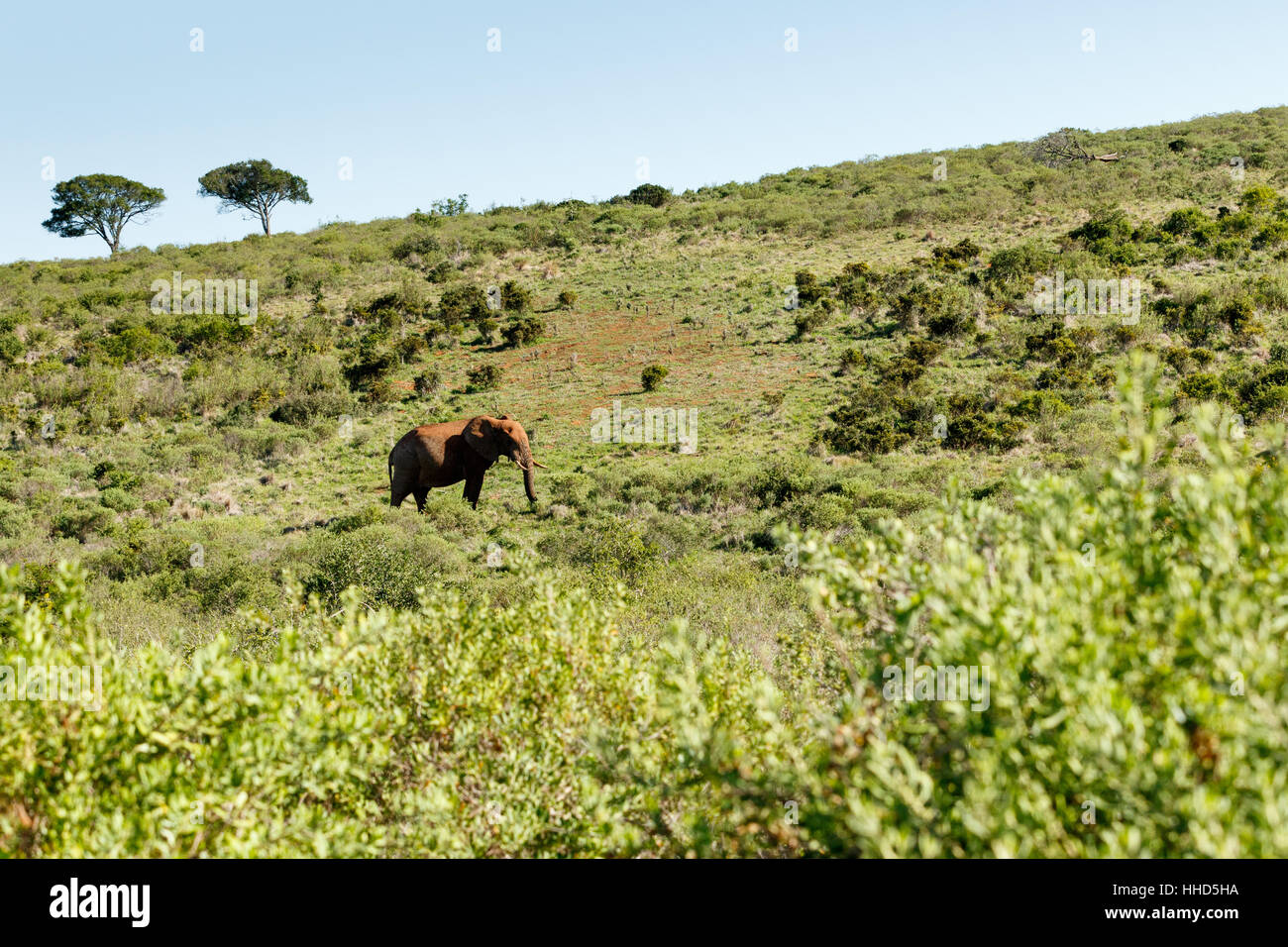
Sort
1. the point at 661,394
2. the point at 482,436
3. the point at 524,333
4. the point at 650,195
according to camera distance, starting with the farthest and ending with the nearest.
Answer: the point at 650,195 < the point at 524,333 < the point at 661,394 < the point at 482,436

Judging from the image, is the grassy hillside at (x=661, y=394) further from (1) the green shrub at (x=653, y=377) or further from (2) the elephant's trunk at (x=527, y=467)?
(2) the elephant's trunk at (x=527, y=467)

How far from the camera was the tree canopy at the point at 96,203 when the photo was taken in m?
55.7

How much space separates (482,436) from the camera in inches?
751

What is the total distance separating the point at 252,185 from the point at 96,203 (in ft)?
32.0

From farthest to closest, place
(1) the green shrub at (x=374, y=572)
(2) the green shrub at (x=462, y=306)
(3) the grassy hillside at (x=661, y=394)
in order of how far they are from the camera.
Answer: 1. (2) the green shrub at (x=462, y=306)
2. (1) the green shrub at (x=374, y=572)
3. (3) the grassy hillside at (x=661, y=394)

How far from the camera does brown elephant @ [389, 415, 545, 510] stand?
1903 centimetres

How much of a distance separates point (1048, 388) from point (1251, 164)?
26.7 m

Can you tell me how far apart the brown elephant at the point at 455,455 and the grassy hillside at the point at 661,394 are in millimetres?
647

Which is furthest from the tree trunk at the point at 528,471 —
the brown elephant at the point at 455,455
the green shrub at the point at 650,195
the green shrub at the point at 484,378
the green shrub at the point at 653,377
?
the green shrub at the point at 650,195

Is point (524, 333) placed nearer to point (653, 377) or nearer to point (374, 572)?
point (653, 377)

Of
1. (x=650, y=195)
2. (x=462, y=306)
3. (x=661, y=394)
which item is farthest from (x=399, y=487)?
(x=650, y=195)

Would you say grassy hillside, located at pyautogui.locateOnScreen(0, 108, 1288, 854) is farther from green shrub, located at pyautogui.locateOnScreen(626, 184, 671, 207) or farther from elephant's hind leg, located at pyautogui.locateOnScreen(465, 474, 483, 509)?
green shrub, located at pyautogui.locateOnScreen(626, 184, 671, 207)

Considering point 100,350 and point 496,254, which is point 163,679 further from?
point 496,254
